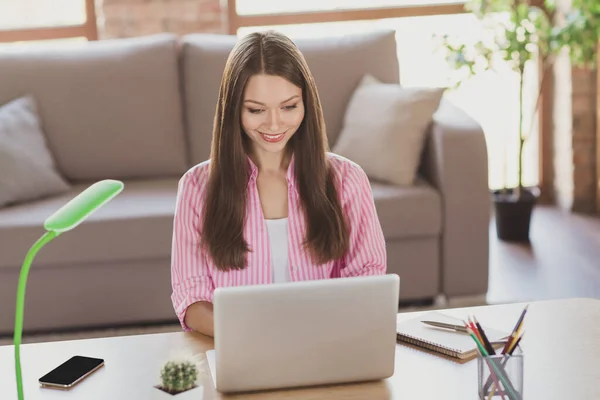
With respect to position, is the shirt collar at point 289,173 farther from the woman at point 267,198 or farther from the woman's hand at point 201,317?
the woman's hand at point 201,317

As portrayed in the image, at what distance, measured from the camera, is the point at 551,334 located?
1511 millimetres

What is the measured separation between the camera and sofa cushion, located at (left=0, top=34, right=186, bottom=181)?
11.2ft

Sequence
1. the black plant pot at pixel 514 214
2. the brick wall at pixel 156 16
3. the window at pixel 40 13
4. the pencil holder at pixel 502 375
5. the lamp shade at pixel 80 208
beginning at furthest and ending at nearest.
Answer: the window at pixel 40 13 → the brick wall at pixel 156 16 → the black plant pot at pixel 514 214 → the pencil holder at pixel 502 375 → the lamp shade at pixel 80 208

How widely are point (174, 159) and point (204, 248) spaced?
70.9 inches

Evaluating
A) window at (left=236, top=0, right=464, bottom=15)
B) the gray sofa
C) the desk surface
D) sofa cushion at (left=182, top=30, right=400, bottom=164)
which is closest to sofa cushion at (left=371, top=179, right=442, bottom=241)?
the gray sofa

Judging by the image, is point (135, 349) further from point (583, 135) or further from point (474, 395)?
point (583, 135)

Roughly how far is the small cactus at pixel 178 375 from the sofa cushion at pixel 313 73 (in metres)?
2.20

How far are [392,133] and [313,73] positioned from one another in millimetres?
454

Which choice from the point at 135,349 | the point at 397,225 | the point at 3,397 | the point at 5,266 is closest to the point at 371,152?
the point at 397,225

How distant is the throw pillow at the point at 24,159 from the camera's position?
10.2 ft

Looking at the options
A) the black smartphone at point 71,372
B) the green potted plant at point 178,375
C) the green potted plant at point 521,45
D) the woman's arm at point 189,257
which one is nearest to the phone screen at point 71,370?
the black smartphone at point 71,372

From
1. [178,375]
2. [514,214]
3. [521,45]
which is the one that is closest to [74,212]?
[178,375]

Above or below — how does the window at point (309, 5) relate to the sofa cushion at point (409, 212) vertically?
above

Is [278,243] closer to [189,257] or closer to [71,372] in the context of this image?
[189,257]
